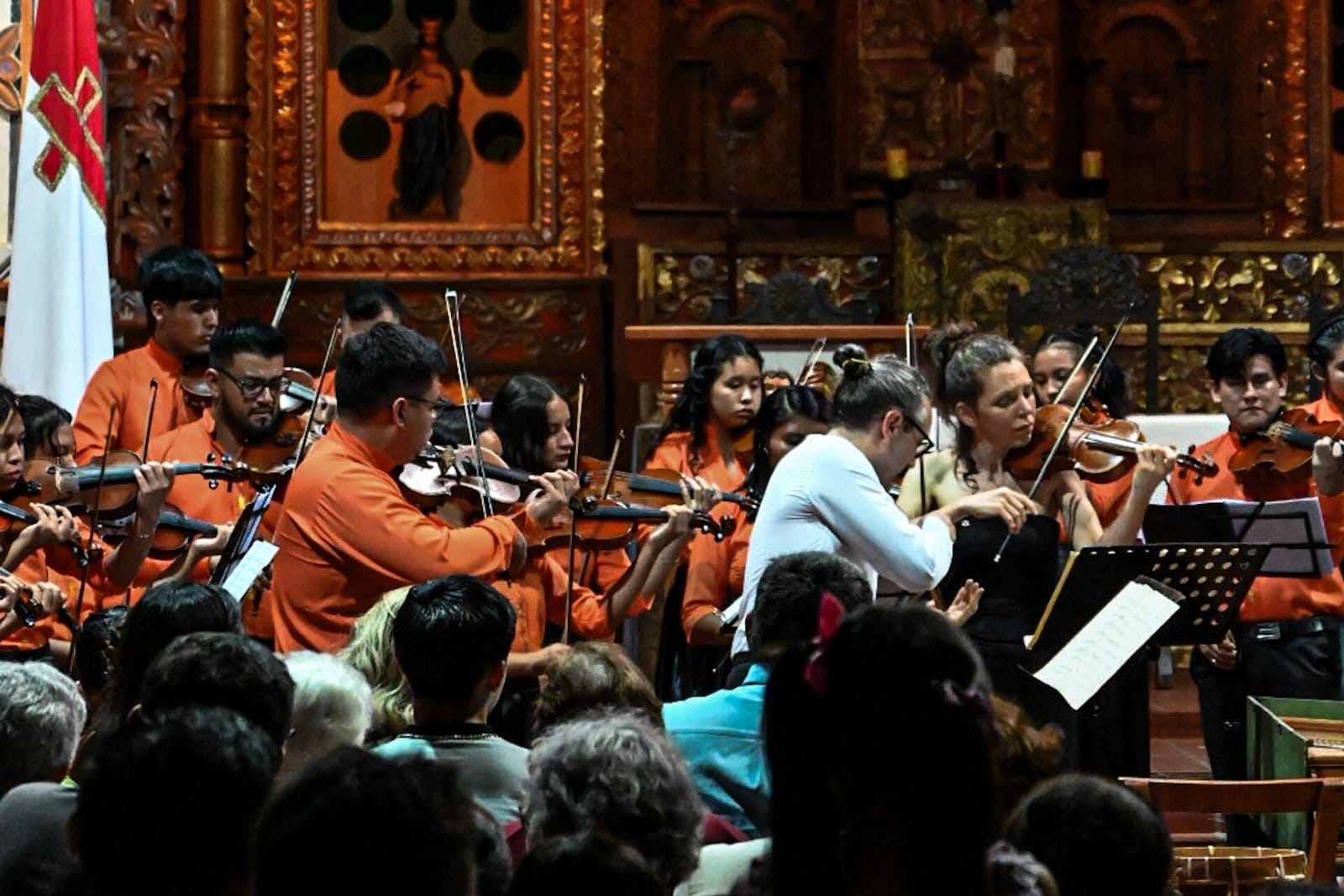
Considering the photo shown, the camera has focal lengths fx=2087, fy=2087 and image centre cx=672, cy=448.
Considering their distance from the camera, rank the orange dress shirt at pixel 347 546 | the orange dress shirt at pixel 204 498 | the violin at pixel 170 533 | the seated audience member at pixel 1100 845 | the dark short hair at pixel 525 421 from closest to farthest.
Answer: the seated audience member at pixel 1100 845 < the orange dress shirt at pixel 347 546 < the violin at pixel 170 533 < the orange dress shirt at pixel 204 498 < the dark short hair at pixel 525 421

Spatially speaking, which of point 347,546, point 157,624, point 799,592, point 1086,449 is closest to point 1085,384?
point 1086,449

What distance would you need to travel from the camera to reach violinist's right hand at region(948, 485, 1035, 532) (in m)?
4.83

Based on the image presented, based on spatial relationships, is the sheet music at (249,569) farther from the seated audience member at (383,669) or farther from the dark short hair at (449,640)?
the dark short hair at (449,640)

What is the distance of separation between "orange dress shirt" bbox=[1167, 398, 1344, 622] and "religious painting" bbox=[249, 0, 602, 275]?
533cm

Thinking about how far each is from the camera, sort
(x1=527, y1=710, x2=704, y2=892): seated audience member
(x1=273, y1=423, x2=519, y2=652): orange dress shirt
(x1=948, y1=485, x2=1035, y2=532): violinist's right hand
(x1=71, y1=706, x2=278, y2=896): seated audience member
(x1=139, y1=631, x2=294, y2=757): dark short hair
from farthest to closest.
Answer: (x1=948, y1=485, x2=1035, y2=532): violinist's right hand, (x1=273, y1=423, x2=519, y2=652): orange dress shirt, (x1=139, y1=631, x2=294, y2=757): dark short hair, (x1=527, y1=710, x2=704, y2=892): seated audience member, (x1=71, y1=706, x2=278, y2=896): seated audience member

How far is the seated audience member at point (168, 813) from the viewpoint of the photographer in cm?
212

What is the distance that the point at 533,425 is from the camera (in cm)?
578

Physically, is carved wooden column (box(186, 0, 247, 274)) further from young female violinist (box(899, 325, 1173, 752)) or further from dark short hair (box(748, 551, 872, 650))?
dark short hair (box(748, 551, 872, 650))

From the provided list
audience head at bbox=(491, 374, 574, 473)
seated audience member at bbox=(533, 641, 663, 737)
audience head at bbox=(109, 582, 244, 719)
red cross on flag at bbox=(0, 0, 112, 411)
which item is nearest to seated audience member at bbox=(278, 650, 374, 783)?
audience head at bbox=(109, 582, 244, 719)

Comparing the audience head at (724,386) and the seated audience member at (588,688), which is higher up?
the audience head at (724,386)

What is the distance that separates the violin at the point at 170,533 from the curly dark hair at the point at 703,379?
5.76 feet

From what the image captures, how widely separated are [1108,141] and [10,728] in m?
9.41

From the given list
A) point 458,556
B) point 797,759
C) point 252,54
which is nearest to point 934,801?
point 797,759

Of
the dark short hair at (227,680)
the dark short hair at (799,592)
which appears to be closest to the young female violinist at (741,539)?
the dark short hair at (799,592)
